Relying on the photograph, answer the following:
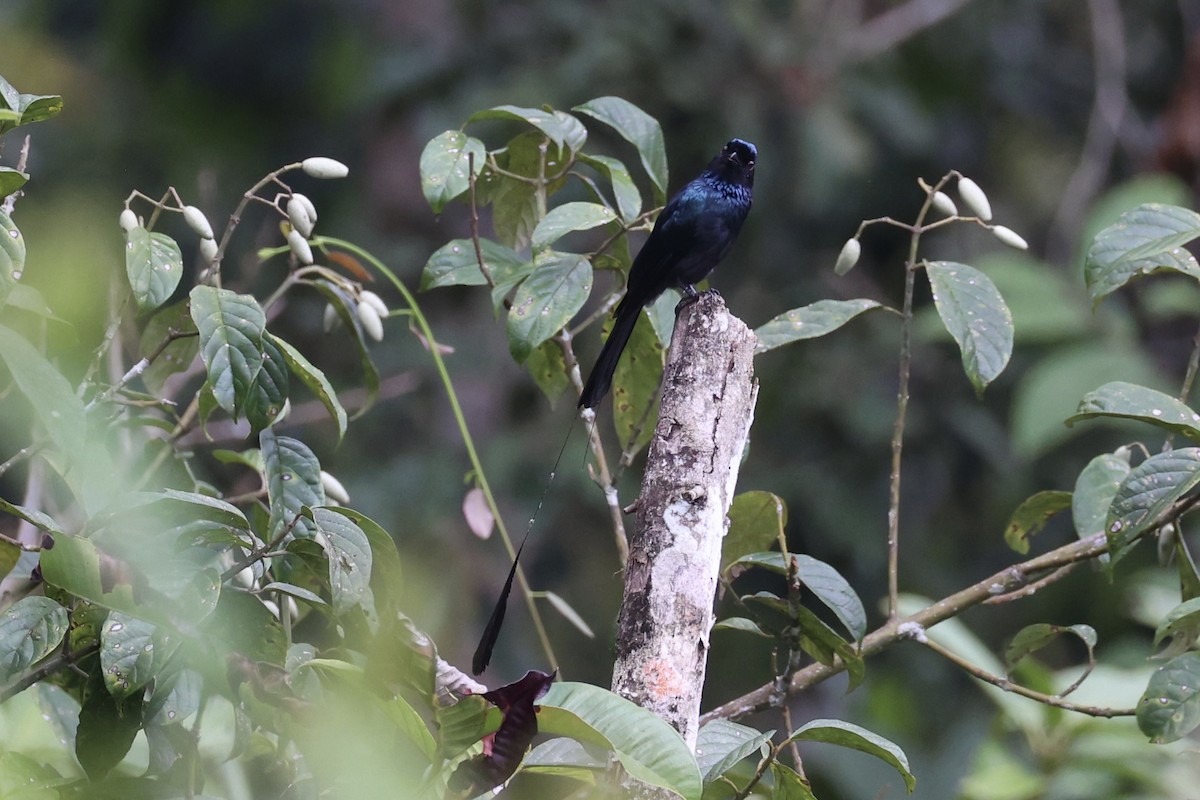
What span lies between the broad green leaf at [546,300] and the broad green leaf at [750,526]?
407 mm

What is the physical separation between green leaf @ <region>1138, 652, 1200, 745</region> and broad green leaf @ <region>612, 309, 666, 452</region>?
917 mm

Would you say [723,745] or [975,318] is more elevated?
[975,318]

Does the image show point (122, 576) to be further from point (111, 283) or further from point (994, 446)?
point (994, 446)

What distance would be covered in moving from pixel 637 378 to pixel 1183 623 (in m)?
0.95

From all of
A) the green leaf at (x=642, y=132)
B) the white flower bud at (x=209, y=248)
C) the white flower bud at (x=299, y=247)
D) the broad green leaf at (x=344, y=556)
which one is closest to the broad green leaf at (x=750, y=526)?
the green leaf at (x=642, y=132)

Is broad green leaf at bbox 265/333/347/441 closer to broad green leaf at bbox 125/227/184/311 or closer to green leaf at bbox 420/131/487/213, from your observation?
broad green leaf at bbox 125/227/184/311

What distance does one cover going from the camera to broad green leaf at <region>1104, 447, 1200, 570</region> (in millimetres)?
1515

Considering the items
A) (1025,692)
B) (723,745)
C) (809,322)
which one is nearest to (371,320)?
(809,322)

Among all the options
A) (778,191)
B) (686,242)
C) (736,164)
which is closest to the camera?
(686,242)

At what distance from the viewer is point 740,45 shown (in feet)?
17.2

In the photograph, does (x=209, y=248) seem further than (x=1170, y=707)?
Yes

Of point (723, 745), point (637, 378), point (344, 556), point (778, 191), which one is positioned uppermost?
point (778, 191)

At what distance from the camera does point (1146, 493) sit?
153 centimetres

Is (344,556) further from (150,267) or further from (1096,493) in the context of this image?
(1096,493)
